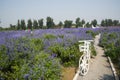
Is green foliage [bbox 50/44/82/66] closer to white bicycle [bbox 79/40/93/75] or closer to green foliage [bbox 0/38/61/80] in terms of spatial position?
white bicycle [bbox 79/40/93/75]

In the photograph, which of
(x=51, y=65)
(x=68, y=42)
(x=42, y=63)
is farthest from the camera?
(x=68, y=42)

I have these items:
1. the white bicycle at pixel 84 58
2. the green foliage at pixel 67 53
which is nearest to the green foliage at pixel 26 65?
the white bicycle at pixel 84 58

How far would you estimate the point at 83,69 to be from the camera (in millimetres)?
7152

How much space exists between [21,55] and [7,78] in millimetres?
882

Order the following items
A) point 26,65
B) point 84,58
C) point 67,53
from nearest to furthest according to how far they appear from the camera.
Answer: point 26,65
point 84,58
point 67,53

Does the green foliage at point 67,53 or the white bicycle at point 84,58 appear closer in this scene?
the white bicycle at point 84,58

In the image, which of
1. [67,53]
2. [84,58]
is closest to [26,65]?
[84,58]

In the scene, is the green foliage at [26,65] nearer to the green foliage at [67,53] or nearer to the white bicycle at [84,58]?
the white bicycle at [84,58]

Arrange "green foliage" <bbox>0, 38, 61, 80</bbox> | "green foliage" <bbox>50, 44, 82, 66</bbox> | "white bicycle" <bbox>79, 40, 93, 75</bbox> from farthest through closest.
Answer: "green foliage" <bbox>50, 44, 82, 66</bbox> → "white bicycle" <bbox>79, 40, 93, 75</bbox> → "green foliage" <bbox>0, 38, 61, 80</bbox>

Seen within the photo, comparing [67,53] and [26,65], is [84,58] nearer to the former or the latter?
[67,53]

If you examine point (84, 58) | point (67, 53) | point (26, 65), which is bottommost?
point (84, 58)

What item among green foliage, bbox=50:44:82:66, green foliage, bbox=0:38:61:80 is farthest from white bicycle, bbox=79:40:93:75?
green foliage, bbox=0:38:61:80

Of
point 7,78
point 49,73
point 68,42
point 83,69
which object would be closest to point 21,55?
point 7,78

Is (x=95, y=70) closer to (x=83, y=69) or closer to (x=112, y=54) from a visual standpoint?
(x=83, y=69)
